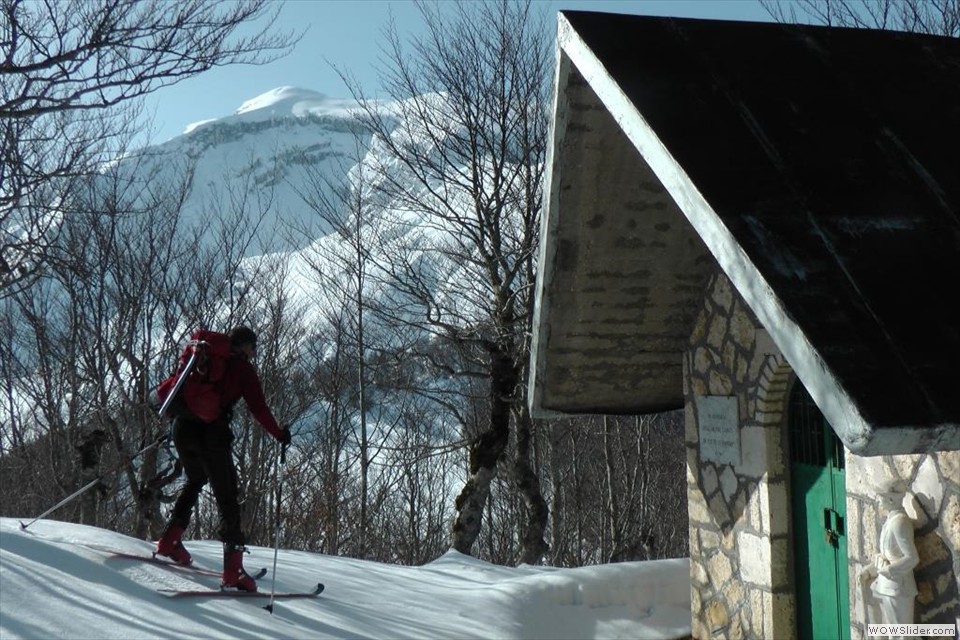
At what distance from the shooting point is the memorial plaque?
18.6 feet

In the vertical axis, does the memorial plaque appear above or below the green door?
above

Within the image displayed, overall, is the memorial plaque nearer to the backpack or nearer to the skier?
the skier

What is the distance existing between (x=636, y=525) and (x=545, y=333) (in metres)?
17.3

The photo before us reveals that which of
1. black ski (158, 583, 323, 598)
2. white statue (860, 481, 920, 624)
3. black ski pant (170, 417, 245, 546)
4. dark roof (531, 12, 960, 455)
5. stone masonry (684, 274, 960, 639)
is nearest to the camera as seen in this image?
dark roof (531, 12, 960, 455)

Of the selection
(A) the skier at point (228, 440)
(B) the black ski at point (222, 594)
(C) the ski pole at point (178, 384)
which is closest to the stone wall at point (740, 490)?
(B) the black ski at point (222, 594)

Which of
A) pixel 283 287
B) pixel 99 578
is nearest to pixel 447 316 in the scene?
pixel 283 287

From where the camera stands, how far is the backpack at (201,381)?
5.41m

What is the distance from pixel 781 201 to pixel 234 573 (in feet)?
13.4

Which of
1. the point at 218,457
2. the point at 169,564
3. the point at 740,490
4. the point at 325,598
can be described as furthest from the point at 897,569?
the point at 169,564

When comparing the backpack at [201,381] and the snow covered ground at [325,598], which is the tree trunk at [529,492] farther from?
the backpack at [201,381]

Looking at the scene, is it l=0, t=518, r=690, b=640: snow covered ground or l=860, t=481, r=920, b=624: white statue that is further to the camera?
l=0, t=518, r=690, b=640: snow covered ground

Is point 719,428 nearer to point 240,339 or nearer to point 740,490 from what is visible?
point 740,490

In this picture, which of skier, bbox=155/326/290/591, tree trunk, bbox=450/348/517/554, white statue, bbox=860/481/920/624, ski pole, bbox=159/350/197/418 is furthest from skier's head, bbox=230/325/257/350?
tree trunk, bbox=450/348/517/554

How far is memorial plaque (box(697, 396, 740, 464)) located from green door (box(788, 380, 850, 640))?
1.42 ft
